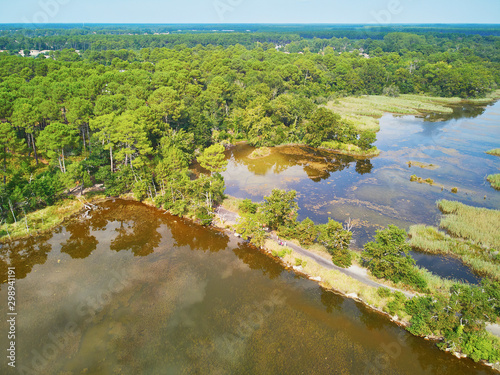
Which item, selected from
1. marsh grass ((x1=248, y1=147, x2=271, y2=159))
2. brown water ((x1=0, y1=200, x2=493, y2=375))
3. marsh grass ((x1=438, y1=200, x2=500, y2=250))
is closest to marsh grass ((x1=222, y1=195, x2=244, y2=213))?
brown water ((x1=0, y1=200, x2=493, y2=375))

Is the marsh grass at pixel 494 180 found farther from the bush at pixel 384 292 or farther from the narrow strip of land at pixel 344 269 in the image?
the bush at pixel 384 292

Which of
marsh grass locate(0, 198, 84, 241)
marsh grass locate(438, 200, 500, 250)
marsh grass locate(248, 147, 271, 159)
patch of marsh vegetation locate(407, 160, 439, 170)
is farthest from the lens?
marsh grass locate(248, 147, 271, 159)

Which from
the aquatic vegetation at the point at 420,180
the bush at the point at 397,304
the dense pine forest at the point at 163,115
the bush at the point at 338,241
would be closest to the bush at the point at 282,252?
the bush at the point at 338,241

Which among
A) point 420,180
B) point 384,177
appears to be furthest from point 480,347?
point 384,177

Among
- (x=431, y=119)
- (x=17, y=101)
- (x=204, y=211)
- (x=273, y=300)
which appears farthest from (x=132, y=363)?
(x=431, y=119)

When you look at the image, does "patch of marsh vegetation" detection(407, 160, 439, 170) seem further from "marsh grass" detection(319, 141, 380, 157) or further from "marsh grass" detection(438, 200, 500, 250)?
"marsh grass" detection(438, 200, 500, 250)

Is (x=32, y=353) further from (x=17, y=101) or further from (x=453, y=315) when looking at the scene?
(x=17, y=101)

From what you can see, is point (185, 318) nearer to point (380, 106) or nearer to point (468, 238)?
point (468, 238)

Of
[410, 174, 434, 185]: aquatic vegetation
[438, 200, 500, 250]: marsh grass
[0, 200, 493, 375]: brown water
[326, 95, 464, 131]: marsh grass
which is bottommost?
[0, 200, 493, 375]: brown water
